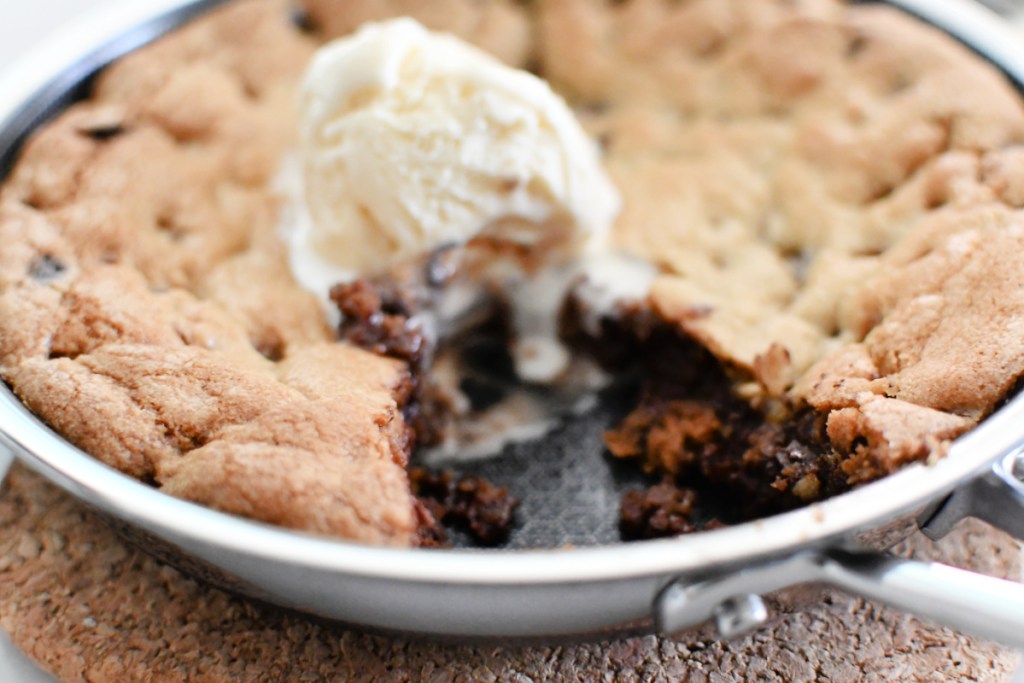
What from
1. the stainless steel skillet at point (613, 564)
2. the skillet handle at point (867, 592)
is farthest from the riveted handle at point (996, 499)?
the skillet handle at point (867, 592)

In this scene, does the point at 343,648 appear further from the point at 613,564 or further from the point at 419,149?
the point at 419,149

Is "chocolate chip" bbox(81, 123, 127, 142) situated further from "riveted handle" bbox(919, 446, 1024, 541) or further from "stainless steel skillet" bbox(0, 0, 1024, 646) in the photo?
"riveted handle" bbox(919, 446, 1024, 541)

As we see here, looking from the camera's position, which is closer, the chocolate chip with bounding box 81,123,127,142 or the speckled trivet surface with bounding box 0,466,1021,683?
the speckled trivet surface with bounding box 0,466,1021,683

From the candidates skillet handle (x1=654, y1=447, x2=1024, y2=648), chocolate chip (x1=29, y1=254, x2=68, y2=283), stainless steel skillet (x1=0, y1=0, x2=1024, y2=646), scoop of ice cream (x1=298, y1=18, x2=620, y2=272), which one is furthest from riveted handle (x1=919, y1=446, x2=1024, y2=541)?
chocolate chip (x1=29, y1=254, x2=68, y2=283)

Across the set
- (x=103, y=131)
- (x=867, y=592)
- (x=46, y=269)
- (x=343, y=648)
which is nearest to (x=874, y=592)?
(x=867, y=592)

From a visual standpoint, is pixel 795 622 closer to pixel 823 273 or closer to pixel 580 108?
pixel 823 273

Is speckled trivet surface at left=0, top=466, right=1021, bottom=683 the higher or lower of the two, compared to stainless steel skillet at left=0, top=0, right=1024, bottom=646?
lower
